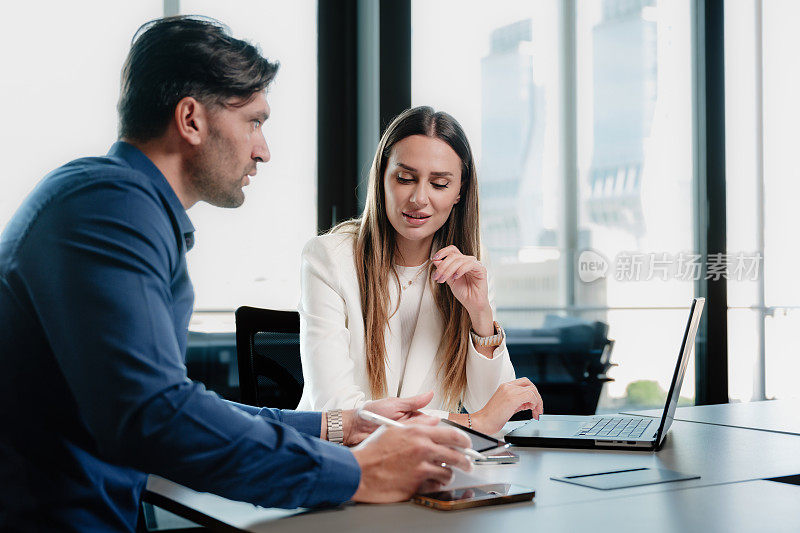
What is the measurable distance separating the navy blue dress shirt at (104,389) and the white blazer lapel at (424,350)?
1.08 m

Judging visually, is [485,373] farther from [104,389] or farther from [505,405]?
[104,389]

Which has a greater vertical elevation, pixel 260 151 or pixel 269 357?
pixel 260 151

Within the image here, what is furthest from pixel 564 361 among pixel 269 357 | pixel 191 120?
pixel 191 120

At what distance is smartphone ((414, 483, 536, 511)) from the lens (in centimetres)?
107

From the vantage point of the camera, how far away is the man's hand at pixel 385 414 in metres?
1.46

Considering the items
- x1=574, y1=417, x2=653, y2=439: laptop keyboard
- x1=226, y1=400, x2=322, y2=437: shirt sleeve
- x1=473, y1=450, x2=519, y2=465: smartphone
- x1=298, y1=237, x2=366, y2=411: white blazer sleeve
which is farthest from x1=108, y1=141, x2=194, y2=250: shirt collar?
x1=574, y1=417, x2=653, y2=439: laptop keyboard

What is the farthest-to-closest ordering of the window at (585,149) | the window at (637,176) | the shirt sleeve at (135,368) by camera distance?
the window at (637,176)
the window at (585,149)
the shirt sleeve at (135,368)

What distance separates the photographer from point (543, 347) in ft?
A: 13.9

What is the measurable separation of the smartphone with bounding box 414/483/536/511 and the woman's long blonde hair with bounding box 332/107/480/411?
3.24 ft

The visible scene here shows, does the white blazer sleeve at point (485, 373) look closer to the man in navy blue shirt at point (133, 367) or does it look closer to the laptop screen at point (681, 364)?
the laptop screen at point (681, 364)

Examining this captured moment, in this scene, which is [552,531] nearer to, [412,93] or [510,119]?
[412,93]

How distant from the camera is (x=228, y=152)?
123cm

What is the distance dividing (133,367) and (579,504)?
63 cm

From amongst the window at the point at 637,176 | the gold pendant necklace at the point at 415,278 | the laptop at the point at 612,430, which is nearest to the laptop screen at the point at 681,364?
the laptop at the point at 612,430
